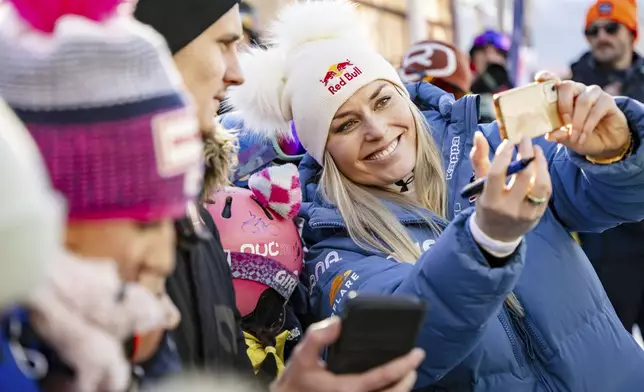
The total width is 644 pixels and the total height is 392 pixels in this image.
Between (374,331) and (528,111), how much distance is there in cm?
83

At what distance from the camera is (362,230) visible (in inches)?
88.1

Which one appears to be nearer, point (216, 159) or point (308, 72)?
point (216, 159)

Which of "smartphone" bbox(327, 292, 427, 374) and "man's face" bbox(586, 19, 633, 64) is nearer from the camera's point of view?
"smartphone" bbox(327, 292, 427, 374)

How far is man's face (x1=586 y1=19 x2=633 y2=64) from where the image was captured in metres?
4.86

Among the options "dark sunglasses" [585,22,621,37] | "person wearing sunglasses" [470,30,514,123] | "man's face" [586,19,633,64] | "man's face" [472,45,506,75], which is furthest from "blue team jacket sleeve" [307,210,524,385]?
"man's face" [472,45,506,75]

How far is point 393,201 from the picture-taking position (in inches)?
93.0

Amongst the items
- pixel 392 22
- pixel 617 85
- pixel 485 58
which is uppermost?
pixel 617 85

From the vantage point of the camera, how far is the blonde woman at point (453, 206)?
1710mm

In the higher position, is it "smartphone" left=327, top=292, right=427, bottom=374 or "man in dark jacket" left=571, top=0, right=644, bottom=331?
"smartphone" left=327, top=292, right=427, bottom=374

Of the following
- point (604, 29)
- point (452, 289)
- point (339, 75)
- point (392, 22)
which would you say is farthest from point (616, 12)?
point (392, 22)

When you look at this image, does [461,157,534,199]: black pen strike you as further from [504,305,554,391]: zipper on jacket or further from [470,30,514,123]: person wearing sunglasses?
[470,30,514,123]: person wearing sunglasses

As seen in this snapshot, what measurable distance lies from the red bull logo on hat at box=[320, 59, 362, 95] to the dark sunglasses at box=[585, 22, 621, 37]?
2963 mm

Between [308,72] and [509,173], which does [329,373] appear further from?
[308,72]

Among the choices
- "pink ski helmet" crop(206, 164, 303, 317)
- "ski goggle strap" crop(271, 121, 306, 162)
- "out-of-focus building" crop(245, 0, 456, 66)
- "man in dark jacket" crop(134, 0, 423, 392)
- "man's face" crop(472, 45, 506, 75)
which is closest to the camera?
"man in dark jacket" crop(134, 0, 423, 392)
